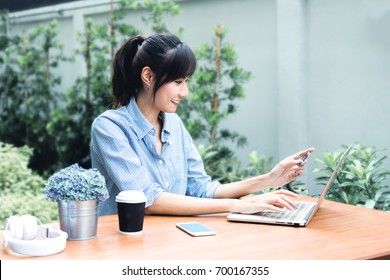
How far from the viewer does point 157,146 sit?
7.59ft

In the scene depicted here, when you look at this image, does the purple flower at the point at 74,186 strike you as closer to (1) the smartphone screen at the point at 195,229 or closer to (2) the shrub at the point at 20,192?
(1) the smartphone screen at the point at 195,229

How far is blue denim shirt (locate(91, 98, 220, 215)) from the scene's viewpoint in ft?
6.79

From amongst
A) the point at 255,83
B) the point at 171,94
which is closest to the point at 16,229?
the point at 171,94

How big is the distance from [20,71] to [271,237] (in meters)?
5.89

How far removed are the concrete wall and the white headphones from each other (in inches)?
102

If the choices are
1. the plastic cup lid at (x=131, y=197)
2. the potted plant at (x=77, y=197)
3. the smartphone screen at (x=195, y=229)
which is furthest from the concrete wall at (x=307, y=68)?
the potted plant at (x=77, y=197)

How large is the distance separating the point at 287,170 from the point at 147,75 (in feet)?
2.01

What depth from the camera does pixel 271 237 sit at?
1.74 metres

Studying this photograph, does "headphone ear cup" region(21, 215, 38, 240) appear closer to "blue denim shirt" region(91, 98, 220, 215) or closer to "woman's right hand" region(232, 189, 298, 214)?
"blue denim shirt" region(91, 98, 220, 215)

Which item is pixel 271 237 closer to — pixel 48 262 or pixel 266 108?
pixel 48 262

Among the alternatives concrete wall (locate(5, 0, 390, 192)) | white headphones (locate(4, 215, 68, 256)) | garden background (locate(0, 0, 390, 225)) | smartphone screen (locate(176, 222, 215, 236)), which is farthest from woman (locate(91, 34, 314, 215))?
concrete wall (locate(5, 0, 390, 192))

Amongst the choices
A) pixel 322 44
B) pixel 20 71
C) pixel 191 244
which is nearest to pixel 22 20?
pixel 20 71

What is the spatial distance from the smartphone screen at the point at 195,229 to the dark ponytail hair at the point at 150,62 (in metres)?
0.55

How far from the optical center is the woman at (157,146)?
205cm
